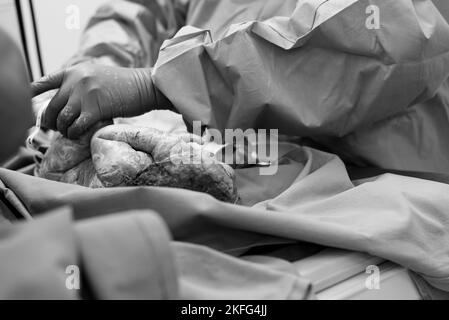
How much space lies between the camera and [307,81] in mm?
933

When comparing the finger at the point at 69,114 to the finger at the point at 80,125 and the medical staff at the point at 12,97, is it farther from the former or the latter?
the medical staff at the point at 12,97

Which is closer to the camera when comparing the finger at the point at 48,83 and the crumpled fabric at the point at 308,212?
the crumpled fabric at the point at 308,212

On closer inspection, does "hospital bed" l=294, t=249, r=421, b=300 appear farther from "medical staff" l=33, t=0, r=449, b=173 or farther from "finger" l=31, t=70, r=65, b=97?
"finger" l=31, t=70, r=65, b=97

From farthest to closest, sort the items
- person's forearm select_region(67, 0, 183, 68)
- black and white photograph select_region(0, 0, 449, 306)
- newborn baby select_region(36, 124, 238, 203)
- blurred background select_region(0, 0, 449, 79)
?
blurred background select_region(0, 0, 449, 79) < person's forearm select_region(67, 0, 183, 68) < newborn baby select_region(36, 124, 238, 203) < black and white photograph select_region(0, 0, 449, 306)

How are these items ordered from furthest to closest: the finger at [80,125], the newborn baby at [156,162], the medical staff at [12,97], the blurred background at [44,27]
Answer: the blurred background at [44,27] → the finger at [80,125] → the newborn baby at [156,162] → the medical staff at [12,97]

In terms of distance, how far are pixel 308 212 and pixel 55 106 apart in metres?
0.44

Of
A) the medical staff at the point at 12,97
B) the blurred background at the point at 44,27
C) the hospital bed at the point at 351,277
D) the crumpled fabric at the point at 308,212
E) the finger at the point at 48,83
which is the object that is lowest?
the blurred background at the point at 44,27

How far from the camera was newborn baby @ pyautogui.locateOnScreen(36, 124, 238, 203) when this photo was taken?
0.76m


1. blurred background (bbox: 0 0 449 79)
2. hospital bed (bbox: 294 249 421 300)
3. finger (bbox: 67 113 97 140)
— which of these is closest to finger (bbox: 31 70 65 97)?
finger (bbox: 67 113 97 140)

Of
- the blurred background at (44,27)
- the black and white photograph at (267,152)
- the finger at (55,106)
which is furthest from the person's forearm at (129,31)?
the finger at (55,106)

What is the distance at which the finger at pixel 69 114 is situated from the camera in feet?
2.95

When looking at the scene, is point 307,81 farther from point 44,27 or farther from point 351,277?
point 44,27

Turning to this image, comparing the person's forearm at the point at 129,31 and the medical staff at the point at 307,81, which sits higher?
the medical staff at the point at 307,81

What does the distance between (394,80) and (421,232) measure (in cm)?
27
